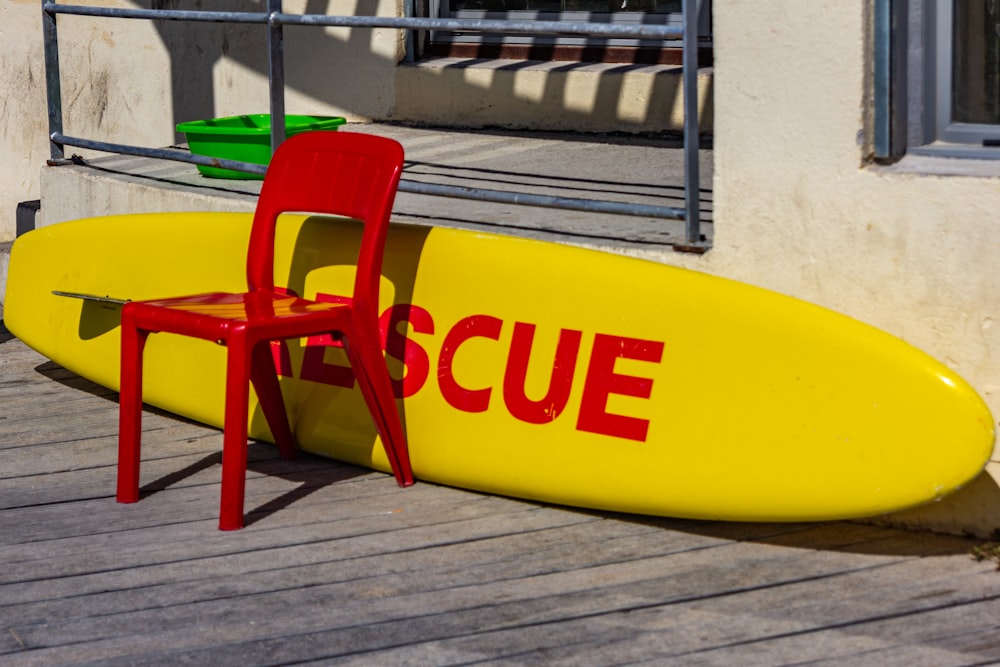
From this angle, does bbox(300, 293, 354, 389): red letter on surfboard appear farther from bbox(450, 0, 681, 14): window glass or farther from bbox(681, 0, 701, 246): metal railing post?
bbox(450, 0, 681, 14): window glass

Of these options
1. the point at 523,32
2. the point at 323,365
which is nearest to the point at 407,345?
the point at 323,365

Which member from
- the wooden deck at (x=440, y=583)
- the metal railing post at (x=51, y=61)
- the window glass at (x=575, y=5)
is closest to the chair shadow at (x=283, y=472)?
the wooden deck at (x=440, y=583)

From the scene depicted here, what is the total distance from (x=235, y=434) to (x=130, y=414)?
34 centimetres

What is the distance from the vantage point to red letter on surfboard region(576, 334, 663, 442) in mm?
2844

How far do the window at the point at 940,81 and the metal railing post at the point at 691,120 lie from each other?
40cm

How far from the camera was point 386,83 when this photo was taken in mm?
5520

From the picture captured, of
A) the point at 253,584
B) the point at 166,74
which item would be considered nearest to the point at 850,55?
the point at 253,584

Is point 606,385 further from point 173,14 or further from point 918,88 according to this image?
point 173,14

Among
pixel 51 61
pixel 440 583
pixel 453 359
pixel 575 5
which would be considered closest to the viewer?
pixel 440 583

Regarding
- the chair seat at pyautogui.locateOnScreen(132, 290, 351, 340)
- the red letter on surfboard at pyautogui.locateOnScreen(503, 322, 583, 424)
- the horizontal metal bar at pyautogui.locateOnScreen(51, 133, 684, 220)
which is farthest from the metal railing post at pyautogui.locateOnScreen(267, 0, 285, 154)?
the red letter on surfboard at pyautogui.locateOnScreen(503, 322, 583, 424)

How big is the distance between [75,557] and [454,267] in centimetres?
104

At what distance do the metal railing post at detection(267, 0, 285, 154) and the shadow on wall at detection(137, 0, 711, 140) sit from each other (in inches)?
61.1

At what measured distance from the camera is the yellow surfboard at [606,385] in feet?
8.49

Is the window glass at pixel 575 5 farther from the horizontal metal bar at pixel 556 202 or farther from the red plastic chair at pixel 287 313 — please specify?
the red plastic chair at pixel 287 313
